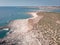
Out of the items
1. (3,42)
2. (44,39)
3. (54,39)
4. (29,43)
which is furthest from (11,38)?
(54,39)

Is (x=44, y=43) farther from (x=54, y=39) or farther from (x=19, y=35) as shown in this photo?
(x=19, y=35)

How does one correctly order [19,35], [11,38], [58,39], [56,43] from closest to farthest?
[56,43] → [58,39] → [11,38] → [19,35]

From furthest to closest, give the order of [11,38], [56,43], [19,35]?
1. [19,35]
2. [11,38]
3. [56,43]

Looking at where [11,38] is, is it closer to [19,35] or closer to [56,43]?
[19,35]

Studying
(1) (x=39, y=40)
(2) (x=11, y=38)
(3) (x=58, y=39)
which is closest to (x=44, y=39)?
Result: (1) (x=39, y=40)

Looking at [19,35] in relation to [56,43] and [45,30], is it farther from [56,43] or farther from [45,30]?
[56,43]

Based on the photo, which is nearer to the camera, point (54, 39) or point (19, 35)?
point (54, 39)

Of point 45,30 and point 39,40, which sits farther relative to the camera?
point 45,30

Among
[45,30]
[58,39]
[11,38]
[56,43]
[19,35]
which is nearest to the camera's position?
[56,43]
